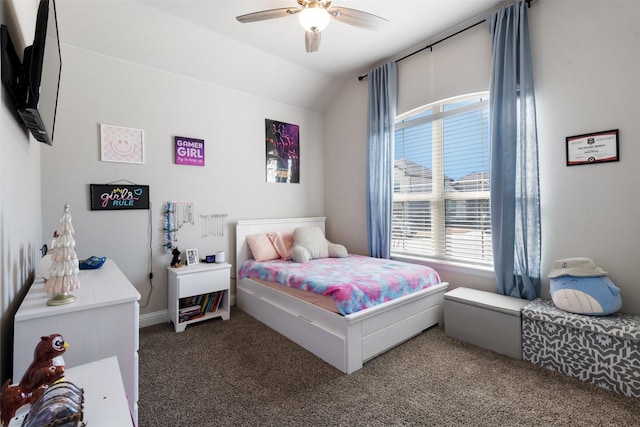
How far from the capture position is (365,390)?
1.85 meters

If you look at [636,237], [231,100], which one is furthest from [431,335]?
[231,100]

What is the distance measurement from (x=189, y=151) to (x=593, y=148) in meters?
3.63

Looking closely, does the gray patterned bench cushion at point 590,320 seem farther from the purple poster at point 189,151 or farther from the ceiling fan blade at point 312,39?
the purple poster at point 189,151

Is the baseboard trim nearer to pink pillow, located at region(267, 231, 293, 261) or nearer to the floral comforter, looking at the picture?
the floral comforter

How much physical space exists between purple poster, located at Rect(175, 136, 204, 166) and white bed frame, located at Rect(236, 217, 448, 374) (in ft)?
4.84

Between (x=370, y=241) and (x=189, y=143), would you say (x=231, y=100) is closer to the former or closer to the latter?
(x=189, y=143)

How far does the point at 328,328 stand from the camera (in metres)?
2.18

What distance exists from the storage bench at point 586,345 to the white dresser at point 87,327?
2557mm

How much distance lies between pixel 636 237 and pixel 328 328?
2261 mm

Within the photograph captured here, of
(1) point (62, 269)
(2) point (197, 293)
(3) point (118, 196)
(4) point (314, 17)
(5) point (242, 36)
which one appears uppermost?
(5) point (242, 36)

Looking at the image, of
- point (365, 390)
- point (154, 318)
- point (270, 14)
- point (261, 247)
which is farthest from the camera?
point (261, 247)

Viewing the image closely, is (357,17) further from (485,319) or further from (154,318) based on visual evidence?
(154,318)

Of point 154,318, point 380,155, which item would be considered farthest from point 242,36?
point 154,318

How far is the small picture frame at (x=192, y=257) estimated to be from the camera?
121 inches
